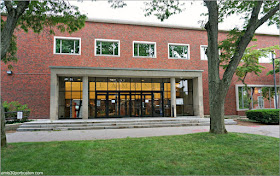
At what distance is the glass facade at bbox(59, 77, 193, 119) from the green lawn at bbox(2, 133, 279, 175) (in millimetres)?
11401

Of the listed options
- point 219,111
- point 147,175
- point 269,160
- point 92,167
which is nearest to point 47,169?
point 92,167

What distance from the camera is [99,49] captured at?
18.1m

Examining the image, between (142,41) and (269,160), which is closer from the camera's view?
(269,160)

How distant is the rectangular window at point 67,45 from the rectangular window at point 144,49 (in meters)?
5.54

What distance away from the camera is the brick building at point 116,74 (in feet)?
54.1

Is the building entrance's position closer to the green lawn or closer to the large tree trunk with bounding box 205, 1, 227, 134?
the large tree trunk with bounding box 205, 1, 227, 134

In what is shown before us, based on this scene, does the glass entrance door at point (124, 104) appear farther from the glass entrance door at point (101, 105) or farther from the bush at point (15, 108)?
the bush at point (15, 108)

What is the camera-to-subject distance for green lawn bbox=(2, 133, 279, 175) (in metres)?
4.19

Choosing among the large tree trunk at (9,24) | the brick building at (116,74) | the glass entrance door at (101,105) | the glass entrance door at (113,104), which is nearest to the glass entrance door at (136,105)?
the brick building at (116,74)

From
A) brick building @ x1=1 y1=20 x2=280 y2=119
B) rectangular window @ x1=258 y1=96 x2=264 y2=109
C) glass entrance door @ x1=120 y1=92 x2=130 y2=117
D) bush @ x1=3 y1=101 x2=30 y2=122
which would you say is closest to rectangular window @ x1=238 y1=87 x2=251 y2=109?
brick building @ x1=1 y1=20 x2=280 y2=119

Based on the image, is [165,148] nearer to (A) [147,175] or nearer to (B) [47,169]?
(A) [147,175]

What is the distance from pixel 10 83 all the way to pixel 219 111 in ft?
56.3

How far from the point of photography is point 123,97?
18.4 m

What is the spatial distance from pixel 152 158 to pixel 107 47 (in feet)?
49.2
